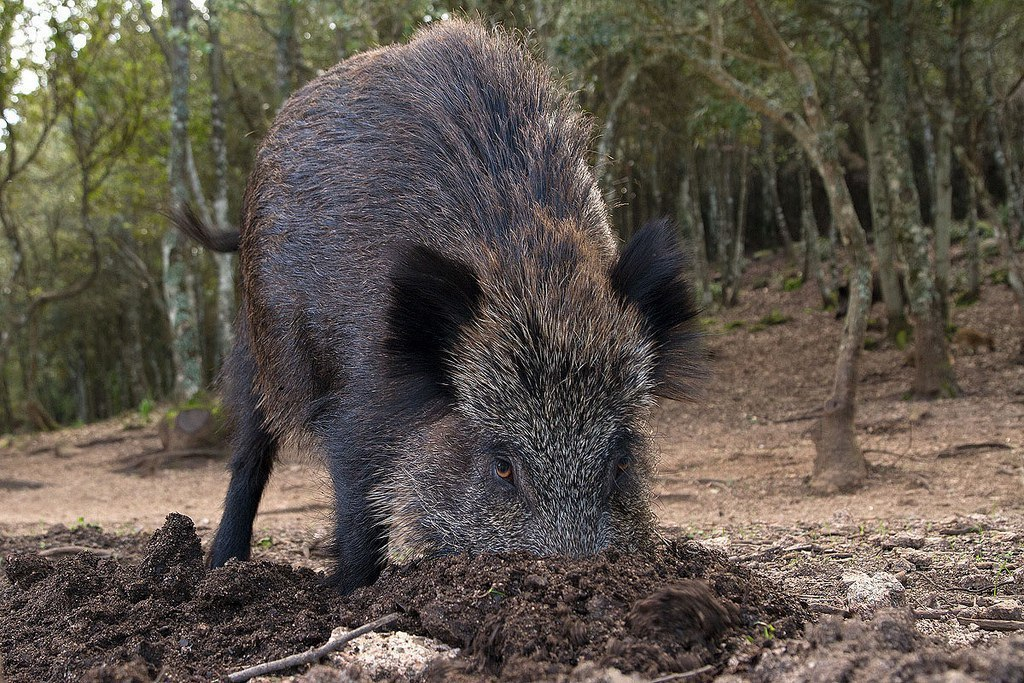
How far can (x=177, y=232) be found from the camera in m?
12.5

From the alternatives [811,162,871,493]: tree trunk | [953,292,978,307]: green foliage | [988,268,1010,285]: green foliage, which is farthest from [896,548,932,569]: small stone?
[988,268,1010,285]: green foliage

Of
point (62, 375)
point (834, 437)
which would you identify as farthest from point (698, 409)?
point (62, 375)

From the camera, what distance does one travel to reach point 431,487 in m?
3.49

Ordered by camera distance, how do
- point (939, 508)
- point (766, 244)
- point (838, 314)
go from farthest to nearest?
1. point (766, 244)
2. point (838, 314)
3. point (939, 508)

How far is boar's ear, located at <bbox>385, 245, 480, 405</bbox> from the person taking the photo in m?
3.40

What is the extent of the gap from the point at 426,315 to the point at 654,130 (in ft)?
66.3

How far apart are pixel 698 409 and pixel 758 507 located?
20.8ft

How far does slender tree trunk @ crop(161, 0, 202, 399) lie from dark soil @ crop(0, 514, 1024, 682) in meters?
9.84

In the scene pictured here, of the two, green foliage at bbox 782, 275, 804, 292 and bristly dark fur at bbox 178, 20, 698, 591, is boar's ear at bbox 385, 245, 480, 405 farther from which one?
green foliage at bbox 782, 275, 804, 292

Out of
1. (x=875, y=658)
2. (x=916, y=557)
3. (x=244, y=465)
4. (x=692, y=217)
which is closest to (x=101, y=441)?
(x=244, y=465)

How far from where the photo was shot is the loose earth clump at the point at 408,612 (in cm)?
254

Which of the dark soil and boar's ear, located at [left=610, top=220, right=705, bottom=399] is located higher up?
boar's ear, located at [left=610, top=220, right=705, bottom=399]

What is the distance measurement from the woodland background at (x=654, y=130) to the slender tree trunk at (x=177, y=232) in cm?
4

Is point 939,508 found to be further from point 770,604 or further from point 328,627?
point 328,627
